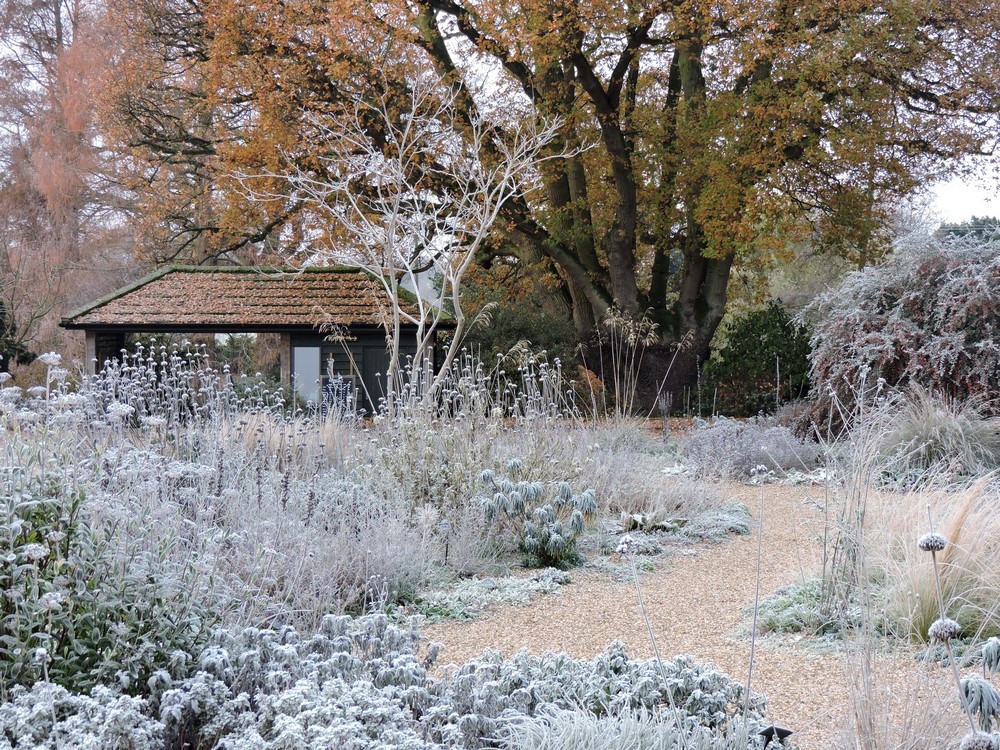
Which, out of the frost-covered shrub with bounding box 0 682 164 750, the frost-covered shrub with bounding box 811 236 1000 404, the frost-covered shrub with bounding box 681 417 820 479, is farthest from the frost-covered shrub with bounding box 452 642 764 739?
the frost-covered shrub with bounding box 811 236 1000 404

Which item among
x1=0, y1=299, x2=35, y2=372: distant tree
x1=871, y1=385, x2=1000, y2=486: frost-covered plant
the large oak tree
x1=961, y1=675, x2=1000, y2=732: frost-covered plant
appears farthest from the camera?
x1=0, y1=299, x2=35, y2=372: distant tree

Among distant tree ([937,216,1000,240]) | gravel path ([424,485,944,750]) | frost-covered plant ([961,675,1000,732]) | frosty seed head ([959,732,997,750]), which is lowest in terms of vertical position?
gravel path ([424,485,944,750])

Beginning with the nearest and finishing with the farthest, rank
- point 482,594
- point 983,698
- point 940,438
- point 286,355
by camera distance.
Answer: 1. point 983,698
2. point 482,594
3. point 940,438
4. point 286,355

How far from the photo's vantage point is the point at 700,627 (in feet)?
14.0

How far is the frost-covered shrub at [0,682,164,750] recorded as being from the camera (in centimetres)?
227

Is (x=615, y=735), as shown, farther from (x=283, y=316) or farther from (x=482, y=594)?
(x=283, y=316)

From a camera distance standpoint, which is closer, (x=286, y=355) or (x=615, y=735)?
(x=615, y=735)

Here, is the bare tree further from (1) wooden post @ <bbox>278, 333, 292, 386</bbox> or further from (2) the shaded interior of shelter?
(1) wooden post @ <bbox>278, 333, 292, 386</bbox>

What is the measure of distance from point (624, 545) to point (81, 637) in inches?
71.3

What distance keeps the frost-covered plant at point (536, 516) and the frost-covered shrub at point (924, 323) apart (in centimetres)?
407

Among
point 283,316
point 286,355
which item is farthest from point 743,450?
point 286,355

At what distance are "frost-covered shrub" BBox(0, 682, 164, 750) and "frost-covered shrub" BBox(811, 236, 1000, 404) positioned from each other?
7.57m

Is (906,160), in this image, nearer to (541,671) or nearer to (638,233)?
(638,233)

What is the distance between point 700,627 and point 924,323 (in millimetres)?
6692
